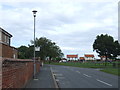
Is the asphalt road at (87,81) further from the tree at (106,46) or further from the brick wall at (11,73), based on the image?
the tree at (106,46)

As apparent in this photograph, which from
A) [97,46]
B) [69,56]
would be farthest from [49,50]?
[69,56]

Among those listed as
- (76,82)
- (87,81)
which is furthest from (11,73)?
(87,81)

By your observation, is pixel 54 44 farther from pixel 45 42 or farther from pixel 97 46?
pixel 97 46

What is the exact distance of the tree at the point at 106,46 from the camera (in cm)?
8300

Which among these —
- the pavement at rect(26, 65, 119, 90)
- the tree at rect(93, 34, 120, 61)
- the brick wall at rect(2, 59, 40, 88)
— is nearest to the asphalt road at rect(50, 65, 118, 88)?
the pavement at rect(26, 65, 119, 90)

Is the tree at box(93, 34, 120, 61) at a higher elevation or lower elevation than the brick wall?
higher

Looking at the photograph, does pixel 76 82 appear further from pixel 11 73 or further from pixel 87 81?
pixel 11 73

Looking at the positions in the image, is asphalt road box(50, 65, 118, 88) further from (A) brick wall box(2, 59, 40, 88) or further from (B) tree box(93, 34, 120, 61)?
(B) tree box(93, 34, 120, 61)

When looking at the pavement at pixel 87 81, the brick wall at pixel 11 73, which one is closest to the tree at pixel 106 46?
the pavement at pixel 87 81

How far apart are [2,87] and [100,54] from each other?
79.9 m

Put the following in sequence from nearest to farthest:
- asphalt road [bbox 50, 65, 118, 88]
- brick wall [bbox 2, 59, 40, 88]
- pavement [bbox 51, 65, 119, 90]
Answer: brick wall [bbox 2, 59, 40, 88]
pavement [bbox 51, 65, 119, 90]
asphalt road [bbox 50, 65, 118, 88]

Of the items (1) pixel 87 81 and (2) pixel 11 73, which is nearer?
(2) pixel 11 73

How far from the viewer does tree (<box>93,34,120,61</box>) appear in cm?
8300

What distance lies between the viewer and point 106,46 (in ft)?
273
